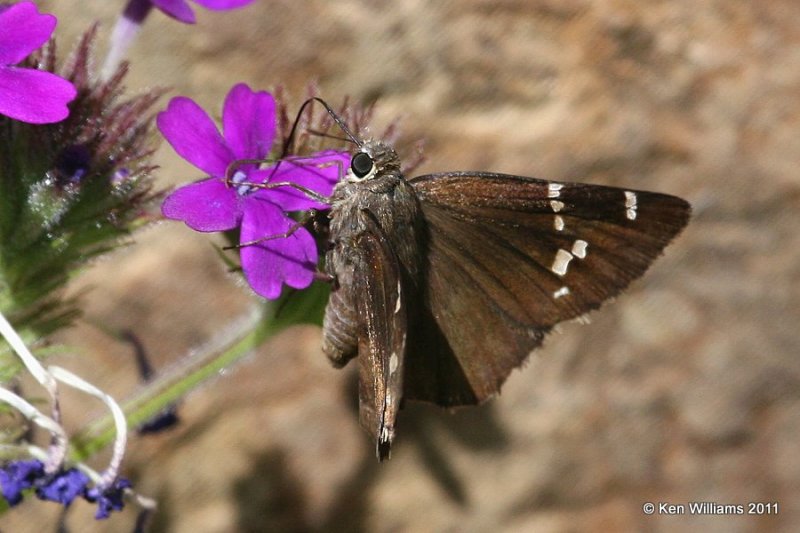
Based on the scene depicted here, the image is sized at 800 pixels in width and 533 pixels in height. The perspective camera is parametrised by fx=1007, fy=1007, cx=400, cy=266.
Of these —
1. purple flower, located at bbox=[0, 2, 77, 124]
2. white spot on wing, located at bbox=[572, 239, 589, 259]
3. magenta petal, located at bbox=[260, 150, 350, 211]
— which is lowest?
purple flower, located at bbox=[0, 2, 77, 124]

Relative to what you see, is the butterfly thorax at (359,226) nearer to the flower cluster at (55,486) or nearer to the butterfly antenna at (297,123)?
the butterfly antenna at (297,123)

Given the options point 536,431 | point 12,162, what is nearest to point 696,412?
point 536,431

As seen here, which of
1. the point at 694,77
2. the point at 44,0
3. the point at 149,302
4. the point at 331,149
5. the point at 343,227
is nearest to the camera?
the point at 343,227

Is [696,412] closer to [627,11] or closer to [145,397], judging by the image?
[627,11]

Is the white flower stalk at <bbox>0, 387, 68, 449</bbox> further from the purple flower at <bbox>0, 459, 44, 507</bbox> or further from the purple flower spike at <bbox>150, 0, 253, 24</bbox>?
the purple flower spike at <bbox>150, 0, 253, 24</bbox>

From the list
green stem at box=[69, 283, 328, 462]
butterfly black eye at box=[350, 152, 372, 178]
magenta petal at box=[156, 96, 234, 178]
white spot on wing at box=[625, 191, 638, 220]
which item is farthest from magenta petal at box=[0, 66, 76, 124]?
white spot on wing at box=[625, 191, 638, 220]

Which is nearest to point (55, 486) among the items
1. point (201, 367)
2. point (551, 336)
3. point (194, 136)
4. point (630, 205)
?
point (201, 367)

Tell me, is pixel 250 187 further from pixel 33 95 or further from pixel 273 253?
pixel 33 95
